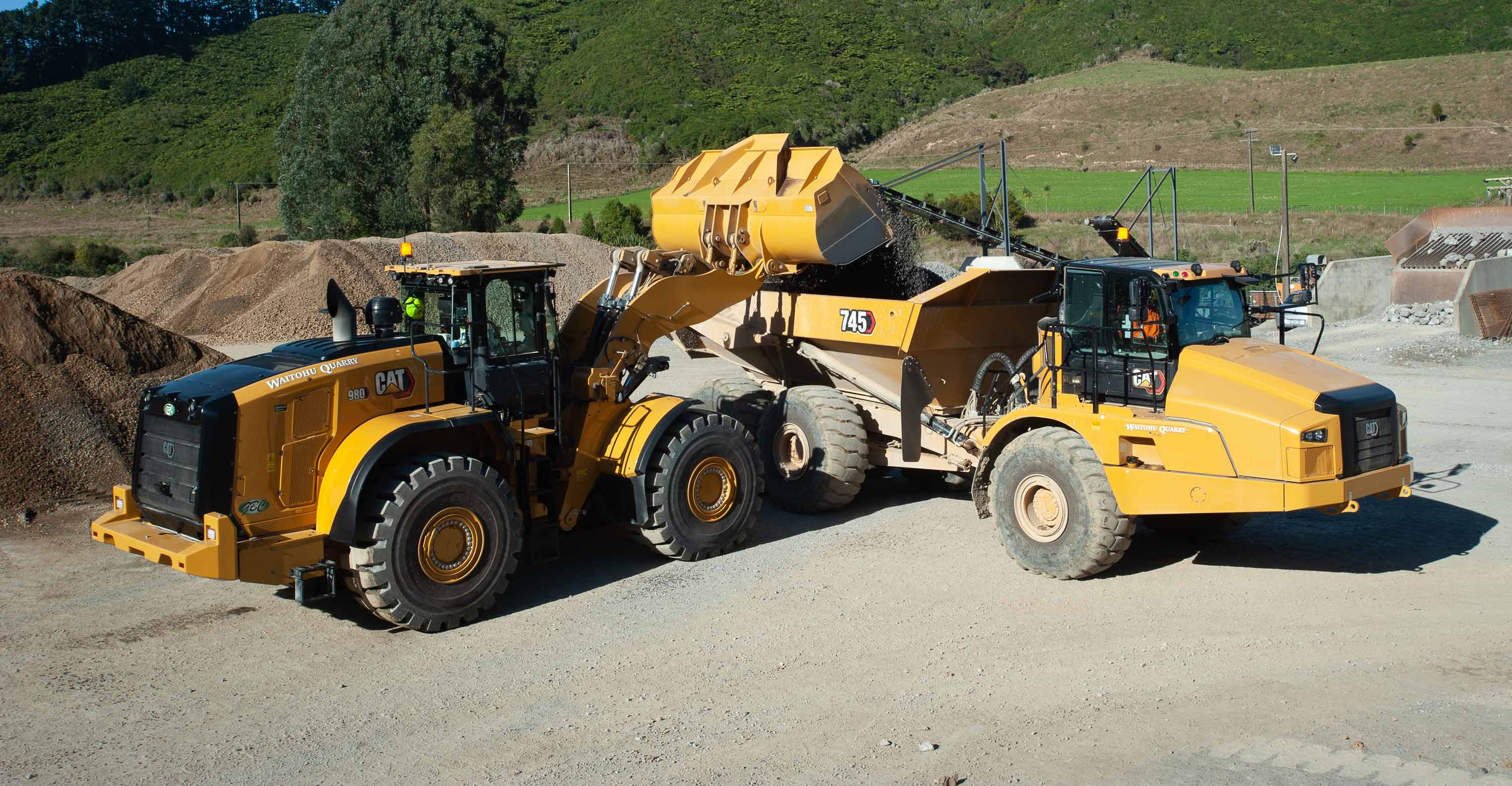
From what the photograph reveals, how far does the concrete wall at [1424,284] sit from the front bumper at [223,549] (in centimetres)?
2419

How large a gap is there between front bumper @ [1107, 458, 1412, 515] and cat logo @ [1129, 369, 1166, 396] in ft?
1.94

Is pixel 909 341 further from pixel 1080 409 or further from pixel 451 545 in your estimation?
pixel 451 545

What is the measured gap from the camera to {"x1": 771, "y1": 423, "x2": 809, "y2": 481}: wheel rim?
1113 cm

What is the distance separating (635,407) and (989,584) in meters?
3.04

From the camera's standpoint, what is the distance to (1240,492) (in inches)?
308

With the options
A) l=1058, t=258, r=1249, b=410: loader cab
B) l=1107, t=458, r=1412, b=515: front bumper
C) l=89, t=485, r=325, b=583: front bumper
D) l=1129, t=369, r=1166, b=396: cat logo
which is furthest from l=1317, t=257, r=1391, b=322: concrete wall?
l=89, t=485, r=325, b=583: front bumper

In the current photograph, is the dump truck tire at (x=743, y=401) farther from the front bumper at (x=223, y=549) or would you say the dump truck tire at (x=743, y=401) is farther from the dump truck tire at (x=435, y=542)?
the front bumper at (x=223, y=549)

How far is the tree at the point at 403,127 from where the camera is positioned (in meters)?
44.4

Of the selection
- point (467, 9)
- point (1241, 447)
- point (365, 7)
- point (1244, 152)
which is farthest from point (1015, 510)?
point (1244, 152)

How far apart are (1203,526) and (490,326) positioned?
5883 millimetres

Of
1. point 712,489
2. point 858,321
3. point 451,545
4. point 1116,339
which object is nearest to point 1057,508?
point 1116,339

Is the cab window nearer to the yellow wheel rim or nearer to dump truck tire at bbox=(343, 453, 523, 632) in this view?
dump truck tire at bbox=(343, 453, 523, 632)

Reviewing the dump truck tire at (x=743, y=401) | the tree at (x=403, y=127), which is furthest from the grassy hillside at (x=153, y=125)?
the dump truck tire at (x=743, y=401)

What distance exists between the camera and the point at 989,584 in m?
8.79
